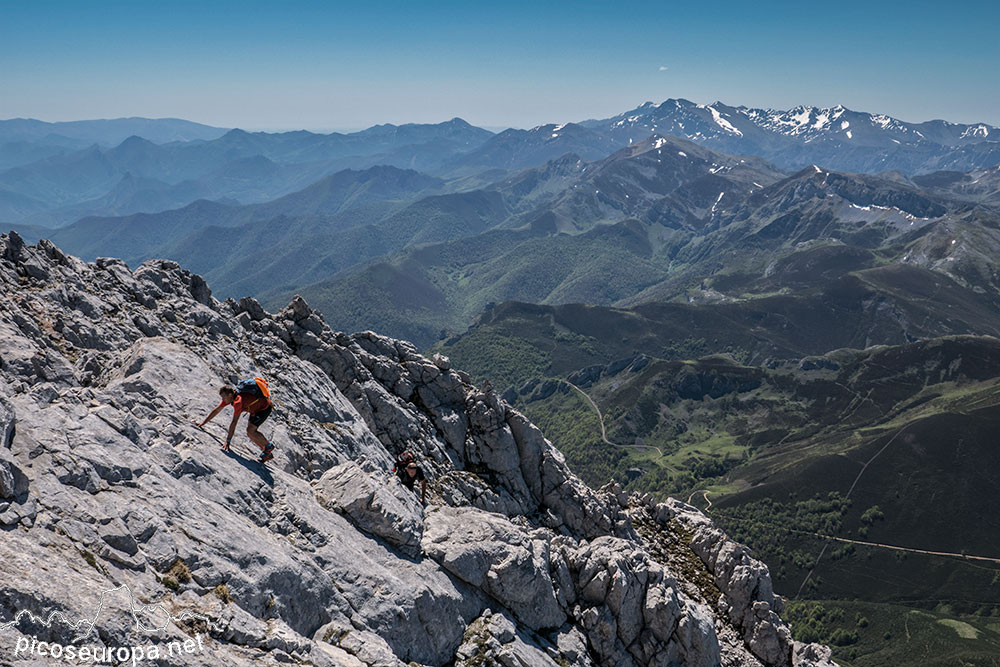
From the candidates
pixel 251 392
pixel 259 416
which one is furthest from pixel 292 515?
pixel 251 392

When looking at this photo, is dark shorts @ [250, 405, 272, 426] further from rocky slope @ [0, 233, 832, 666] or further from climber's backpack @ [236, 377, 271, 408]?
rocky slope @ [0, 233, 832, 666]

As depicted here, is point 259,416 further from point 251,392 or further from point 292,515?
point 292,515

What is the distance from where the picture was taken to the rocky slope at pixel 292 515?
27703 mm

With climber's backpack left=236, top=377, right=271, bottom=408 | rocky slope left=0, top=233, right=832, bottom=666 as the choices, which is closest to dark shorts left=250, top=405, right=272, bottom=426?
climber's backpack left=236, top=377, right=271, bottom=408

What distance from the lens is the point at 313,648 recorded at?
101 ft

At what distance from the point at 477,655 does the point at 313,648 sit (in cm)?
1407

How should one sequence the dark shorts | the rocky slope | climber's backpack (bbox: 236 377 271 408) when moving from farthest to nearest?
the dark shorts
climber's backpack (bbox: 236 377 271 408)
the rocky slope

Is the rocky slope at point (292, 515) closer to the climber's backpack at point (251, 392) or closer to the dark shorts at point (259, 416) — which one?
the dark shorts at point (259, 416)

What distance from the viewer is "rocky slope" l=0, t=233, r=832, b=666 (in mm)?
27703

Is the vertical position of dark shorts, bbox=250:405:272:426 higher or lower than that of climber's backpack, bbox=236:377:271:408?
lower

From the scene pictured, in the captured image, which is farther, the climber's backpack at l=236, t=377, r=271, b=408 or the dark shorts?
the dark shorts

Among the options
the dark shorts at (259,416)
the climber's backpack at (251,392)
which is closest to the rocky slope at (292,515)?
the dark shorts at (259,416)

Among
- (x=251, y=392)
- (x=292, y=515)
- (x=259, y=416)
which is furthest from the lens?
(x=259, y=416)

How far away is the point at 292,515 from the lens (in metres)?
38.7
